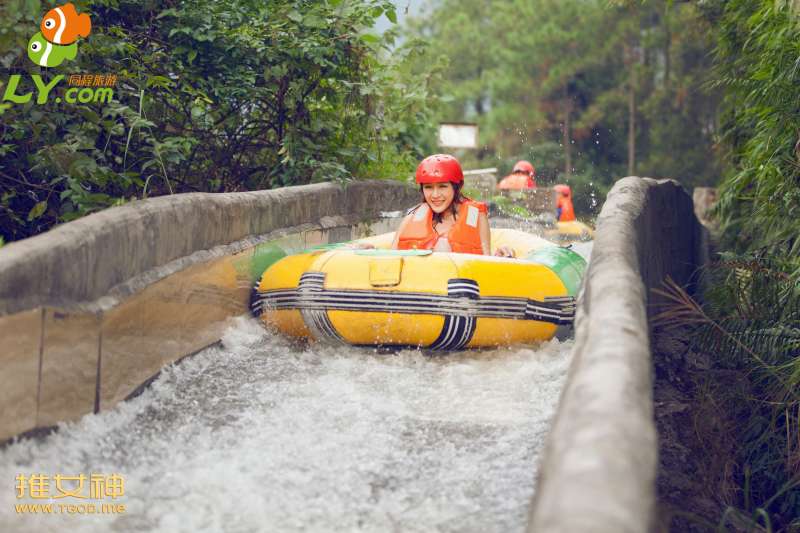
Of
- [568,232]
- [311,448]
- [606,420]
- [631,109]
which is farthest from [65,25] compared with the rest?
[631,109]

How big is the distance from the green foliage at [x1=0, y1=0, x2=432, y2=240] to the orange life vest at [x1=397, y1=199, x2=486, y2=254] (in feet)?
3.56

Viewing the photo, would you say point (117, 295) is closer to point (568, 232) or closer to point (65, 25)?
point (65, 25)

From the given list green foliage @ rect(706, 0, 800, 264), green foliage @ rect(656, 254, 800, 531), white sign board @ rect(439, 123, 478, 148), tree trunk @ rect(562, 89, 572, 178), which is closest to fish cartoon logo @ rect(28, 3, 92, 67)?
green foliage @ rect(656, 254, 800, 531)

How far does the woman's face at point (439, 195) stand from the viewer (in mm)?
6438

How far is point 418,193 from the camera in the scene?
31.9ft

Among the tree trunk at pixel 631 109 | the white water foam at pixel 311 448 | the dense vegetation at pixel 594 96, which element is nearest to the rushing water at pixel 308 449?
the white water foam at pixel 311 448

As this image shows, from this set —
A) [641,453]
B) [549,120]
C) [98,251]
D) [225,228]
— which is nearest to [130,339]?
[98,251]

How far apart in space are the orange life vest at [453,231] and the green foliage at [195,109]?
108 centimetres

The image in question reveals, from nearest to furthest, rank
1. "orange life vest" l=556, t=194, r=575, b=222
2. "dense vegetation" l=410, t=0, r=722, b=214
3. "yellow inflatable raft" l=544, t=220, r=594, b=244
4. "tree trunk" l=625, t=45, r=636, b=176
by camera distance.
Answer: "yellow inflatable raft" l=544, t=220, r=594, b=244, "orange life vest" l=556, t=194, r=575, b=222, "dense vegetation" l=410, t=0, r=722, b=214, "tree trunk" l=625, t=45, r=636, b=176

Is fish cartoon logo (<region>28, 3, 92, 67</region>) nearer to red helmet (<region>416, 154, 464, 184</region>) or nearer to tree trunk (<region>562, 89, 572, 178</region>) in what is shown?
red helmet (<region>416, 154, 464, 184</region>)

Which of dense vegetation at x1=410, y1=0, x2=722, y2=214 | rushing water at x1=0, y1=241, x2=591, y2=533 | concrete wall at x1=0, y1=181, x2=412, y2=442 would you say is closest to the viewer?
rushing water at x1=0, y1=241, x2=591, y2=533

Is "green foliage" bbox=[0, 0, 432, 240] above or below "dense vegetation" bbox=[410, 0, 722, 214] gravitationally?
below

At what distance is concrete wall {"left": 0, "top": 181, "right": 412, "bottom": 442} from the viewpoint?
133 inches

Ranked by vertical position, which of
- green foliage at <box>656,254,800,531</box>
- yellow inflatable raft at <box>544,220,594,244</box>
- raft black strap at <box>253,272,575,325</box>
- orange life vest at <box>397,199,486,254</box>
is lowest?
green foliage at <box>656,254,800,531</box>
